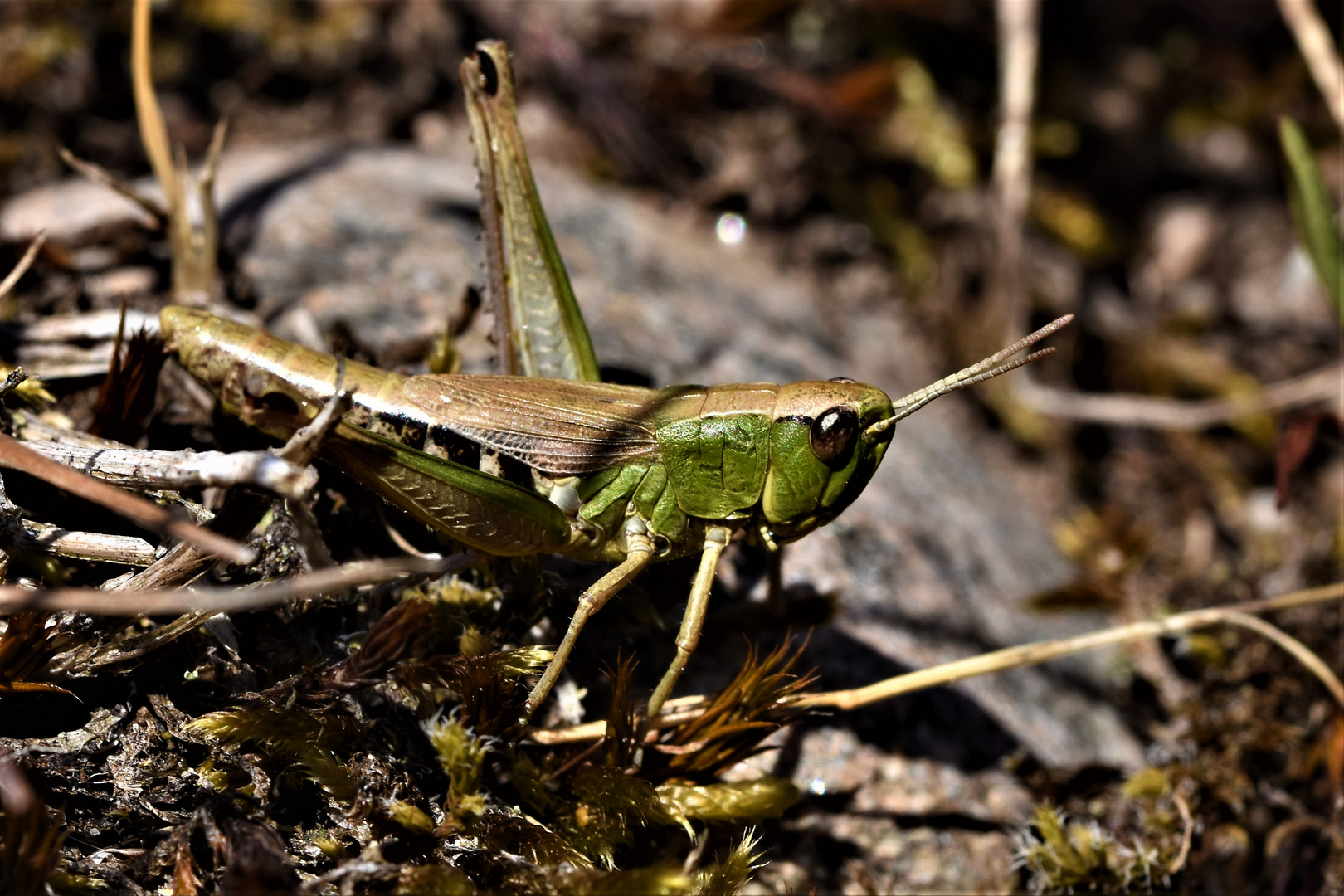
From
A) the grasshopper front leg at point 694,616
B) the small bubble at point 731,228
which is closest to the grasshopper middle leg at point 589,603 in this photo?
the grasshopper front leg at point 694,616

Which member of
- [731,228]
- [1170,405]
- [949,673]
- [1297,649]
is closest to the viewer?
[949,673]

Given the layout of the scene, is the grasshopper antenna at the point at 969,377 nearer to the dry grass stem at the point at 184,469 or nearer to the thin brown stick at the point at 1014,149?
the dry grass stem at the point at 184,469

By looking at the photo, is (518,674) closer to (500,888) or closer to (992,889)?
(500,888)

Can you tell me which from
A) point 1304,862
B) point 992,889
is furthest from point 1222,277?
point 992,889

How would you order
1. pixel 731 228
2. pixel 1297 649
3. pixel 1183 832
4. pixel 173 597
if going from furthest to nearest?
pixel 731 228
pixel 1297 649
pixel 1183 832
pixel 173 597

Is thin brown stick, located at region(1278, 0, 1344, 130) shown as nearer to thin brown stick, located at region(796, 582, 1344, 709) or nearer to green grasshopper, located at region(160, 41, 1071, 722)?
thin brown stick, located at region(796, 582, 1344, 709)

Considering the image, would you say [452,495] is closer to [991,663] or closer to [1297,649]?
[991,663]

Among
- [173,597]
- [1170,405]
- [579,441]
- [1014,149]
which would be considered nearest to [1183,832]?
[579,441]
